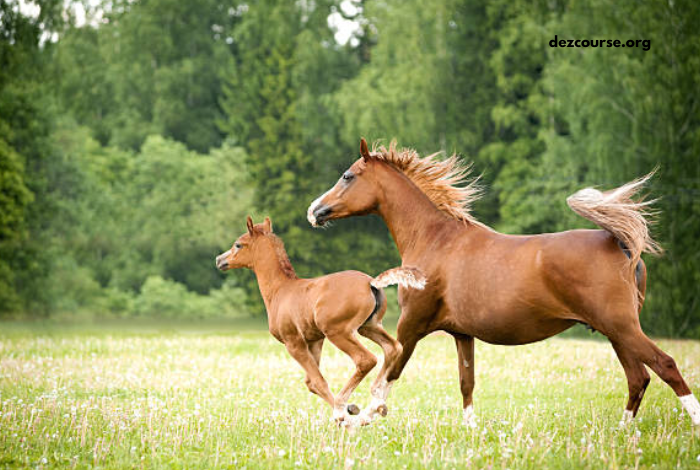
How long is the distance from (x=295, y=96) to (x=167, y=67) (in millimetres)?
11965

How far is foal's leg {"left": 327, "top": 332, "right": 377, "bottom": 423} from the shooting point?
877 cm

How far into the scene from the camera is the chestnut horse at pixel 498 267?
7234 mm

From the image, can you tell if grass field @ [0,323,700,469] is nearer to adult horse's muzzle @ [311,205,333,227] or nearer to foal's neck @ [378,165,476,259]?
foal's neck @ [378,165,476,259]

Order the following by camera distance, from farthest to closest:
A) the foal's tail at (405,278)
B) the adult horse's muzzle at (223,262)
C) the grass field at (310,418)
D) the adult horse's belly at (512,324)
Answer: the adult horse's muzzle at (223,262)
the foal's tail at (405,278)
the adult horse's belly at (512,324)
the grass field at (310,418)

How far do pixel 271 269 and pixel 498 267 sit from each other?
12.6 feet

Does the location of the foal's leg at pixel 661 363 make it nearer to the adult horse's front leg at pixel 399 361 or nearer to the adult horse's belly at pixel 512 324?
the adult horse's belly at pixel 512 324

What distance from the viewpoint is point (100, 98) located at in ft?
172

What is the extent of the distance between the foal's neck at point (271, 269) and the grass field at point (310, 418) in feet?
5.15

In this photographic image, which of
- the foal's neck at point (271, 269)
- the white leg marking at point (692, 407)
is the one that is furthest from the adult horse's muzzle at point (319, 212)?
the white leg marking at point (692, 407)

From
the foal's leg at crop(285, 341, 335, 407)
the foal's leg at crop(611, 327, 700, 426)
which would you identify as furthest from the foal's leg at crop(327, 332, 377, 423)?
the foal's leg at crop(611, 327, 700, 426)

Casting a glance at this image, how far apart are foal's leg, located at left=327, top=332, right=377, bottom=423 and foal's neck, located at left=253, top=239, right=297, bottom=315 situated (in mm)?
1471

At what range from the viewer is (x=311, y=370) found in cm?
960

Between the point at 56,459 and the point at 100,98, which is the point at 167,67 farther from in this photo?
the point at 56,459

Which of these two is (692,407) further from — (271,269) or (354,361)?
(271,269)
